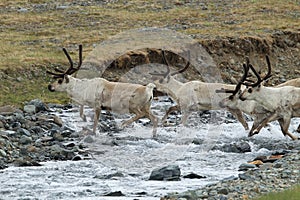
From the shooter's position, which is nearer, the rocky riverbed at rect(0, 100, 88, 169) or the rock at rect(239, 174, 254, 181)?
the rock at rect(239, 174, 254, 181)

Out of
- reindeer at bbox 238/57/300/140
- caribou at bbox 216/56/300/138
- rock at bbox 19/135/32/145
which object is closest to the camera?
rock at bbox 19/135/32/145

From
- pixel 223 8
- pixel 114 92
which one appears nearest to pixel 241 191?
pixel 114 92

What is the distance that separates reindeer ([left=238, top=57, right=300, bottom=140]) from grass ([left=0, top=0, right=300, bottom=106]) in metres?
6.27

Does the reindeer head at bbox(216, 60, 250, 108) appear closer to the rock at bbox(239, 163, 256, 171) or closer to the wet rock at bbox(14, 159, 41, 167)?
the rock at bbox(239, 163, 256, 171)

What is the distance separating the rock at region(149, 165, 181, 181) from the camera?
555 inches

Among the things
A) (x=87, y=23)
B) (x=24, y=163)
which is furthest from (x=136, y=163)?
(x=87, y=23)

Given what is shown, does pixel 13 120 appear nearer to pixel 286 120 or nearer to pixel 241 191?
pixel 286 120

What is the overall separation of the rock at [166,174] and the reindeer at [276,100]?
4234mm

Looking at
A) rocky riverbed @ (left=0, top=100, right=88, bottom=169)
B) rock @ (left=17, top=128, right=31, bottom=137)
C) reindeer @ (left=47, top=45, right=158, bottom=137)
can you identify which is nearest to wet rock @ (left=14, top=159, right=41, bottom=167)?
rocky riverbed @ (left=0, top=100, right=88, bottom=169)

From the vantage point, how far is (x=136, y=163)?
1590 cm

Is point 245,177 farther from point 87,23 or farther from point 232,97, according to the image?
point 87,23

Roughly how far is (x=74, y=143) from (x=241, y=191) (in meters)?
5.89

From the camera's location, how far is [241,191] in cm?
1230

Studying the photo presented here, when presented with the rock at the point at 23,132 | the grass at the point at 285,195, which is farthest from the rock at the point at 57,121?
the grass at the point at 285,195
